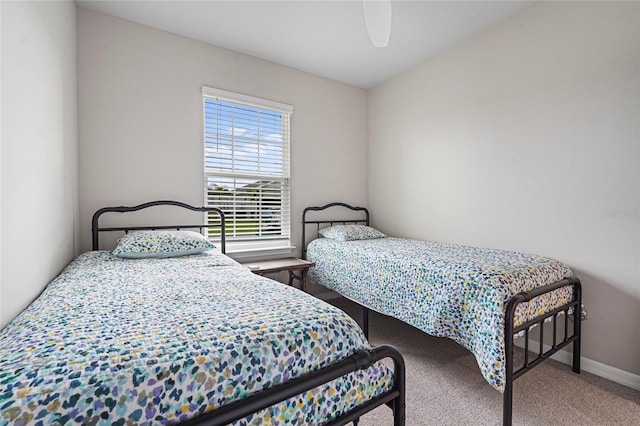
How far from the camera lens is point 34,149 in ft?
4.74

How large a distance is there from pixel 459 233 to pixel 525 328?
1378mm

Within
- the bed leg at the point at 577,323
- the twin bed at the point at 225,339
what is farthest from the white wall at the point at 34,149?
the bed leg at the point at 577,323

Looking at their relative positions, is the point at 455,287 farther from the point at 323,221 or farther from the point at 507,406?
the point at 323,221

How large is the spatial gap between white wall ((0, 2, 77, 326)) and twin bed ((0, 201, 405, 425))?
0.20 m

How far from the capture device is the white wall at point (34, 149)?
117 centimetres

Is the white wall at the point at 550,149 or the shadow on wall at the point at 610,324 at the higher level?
the white wall at the point at 550,149

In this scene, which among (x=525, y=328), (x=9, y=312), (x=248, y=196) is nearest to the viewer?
(x=9, y=312)

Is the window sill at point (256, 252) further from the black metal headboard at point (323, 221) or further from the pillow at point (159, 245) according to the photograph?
the pillow at point (159, 245)

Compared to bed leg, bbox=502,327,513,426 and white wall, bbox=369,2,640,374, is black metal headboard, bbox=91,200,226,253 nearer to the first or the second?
white wall, bbox=369,2,640,374

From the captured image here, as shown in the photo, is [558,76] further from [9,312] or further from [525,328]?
[9,312]

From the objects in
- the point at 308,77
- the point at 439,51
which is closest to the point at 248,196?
the point at 308,77

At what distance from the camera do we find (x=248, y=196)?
318cm

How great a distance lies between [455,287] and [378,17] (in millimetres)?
1631

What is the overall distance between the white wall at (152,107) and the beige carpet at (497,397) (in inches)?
75.0
